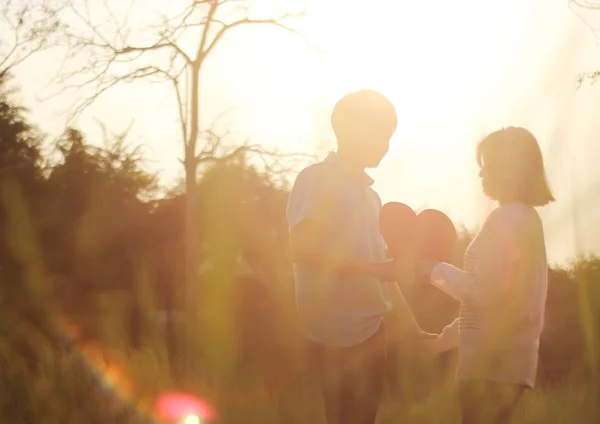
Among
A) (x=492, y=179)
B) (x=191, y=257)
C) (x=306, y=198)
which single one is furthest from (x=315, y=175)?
(x=191, y=257)

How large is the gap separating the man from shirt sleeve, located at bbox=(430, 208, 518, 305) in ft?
0.75

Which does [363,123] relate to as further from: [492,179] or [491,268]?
[491,268]

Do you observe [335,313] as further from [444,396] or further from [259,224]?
[259,224]

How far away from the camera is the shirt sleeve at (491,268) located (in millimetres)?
3051

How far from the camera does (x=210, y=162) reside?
12.9m

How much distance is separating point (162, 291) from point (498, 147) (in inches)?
691

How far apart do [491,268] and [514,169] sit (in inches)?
15.6

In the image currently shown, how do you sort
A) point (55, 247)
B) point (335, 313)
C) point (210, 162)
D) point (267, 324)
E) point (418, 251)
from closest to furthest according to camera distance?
point (335, 313)
point (418, 251)
point (210, 162)
point (267, 324)
point (55, 247)

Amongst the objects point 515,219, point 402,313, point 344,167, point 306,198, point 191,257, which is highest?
point 191,257

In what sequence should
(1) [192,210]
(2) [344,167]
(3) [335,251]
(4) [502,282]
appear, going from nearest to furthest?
(4) [502,282] → (3) [335,251] → (2) [344,167] → (1) [192,210]

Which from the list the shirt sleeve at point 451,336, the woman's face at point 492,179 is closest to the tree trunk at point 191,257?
the shirt sleeve at point 451,336

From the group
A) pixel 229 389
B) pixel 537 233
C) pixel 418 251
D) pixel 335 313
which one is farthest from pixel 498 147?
pixel 229 389

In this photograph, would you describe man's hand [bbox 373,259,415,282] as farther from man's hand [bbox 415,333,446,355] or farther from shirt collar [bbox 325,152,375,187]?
man's hand [bbox 415,333,446,355]

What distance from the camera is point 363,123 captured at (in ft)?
11.4
